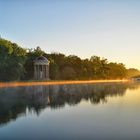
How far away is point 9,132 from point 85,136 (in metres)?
3.85

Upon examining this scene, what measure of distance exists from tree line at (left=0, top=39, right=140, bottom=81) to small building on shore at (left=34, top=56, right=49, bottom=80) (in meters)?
1.64

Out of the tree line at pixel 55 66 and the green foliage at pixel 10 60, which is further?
the tree line at pixel 55 66

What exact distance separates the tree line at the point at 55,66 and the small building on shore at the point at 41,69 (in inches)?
64.5

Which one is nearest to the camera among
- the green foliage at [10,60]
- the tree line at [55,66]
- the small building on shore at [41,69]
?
the green foliage at [10,60]

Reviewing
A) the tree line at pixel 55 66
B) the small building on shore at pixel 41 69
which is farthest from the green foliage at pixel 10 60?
the small building on shore at pixel 41 69

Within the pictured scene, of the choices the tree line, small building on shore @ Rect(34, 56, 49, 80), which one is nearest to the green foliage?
the tree line

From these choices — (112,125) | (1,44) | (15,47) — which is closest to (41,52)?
(15,47)

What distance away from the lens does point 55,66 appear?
79562 mm

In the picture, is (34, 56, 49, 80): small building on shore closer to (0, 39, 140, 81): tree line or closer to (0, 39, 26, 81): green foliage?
(0, 39, 140, 81): tree line

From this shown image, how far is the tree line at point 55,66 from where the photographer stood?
5262cm

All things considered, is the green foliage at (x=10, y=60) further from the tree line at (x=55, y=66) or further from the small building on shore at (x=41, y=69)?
the small building on shore at (x=41, y=69)

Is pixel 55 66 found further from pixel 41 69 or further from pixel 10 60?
pixel 10 60

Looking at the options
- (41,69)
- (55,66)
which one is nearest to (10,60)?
(41,69)

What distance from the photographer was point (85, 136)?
46.0ft
